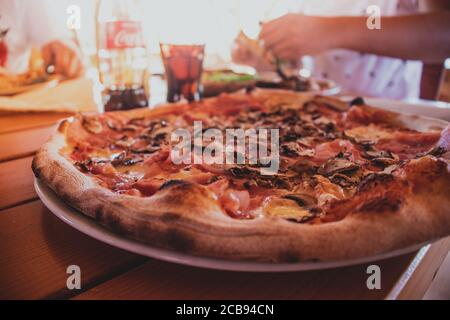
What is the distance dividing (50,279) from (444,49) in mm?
2776

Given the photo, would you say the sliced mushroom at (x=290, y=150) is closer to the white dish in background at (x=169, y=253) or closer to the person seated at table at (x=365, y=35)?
the white dish in background at (x=169, y=253)

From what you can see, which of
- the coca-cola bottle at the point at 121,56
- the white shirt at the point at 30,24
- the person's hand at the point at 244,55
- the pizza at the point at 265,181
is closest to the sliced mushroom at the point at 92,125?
the pizza at the point at 265,181

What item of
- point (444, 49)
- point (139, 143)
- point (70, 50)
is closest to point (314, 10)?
point (444, 49)

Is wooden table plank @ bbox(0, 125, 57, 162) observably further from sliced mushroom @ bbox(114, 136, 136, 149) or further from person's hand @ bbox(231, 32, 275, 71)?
person's hand @ bbox(231, 32, 275, 71)

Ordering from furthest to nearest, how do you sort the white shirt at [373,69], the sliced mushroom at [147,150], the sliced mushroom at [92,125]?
the white shirt at [373,69] → the sliced mushroom at [92,125] → the sliced mushroom at [147,150]

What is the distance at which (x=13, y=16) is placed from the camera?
14.6ft

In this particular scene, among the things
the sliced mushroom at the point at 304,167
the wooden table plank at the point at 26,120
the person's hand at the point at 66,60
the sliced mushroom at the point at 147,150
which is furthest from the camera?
the person's hand at the point at 66,60

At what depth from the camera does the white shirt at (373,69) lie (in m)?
3.87

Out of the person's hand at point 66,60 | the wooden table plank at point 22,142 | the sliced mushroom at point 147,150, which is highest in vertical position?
the person's hand at point 66,60

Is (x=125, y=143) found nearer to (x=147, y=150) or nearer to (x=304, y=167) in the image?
(x=147, y=150)

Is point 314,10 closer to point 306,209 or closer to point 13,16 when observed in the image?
point 13,16

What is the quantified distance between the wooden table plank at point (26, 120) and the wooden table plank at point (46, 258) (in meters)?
0.95

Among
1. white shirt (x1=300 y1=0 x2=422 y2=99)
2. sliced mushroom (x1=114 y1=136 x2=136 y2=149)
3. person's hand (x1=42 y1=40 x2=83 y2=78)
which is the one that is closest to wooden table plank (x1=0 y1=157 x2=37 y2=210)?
sliced mushroom (x1=114 y1=136 x2=136 y2=149)

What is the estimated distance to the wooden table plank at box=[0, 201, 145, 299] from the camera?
0.71m
